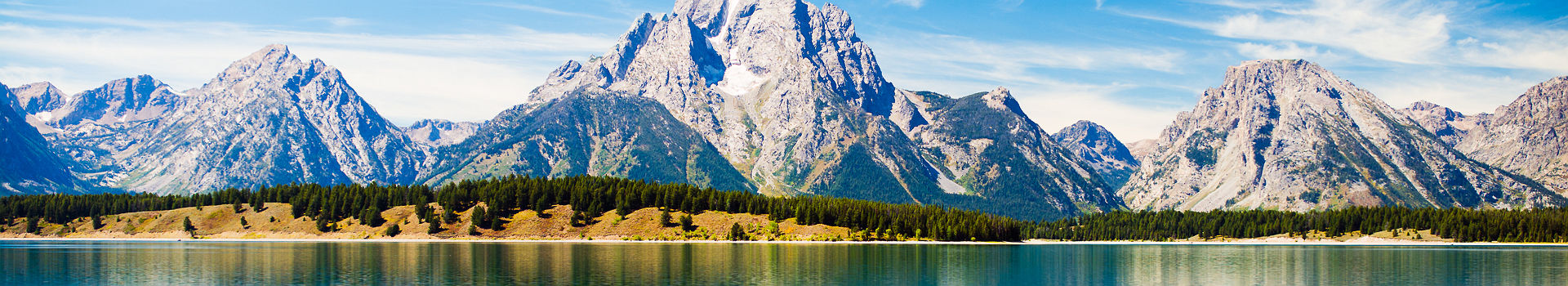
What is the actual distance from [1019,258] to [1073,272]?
3296 cm

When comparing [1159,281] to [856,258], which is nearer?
[1159,281]

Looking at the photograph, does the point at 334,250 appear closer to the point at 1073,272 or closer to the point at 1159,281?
the point at 1073,272

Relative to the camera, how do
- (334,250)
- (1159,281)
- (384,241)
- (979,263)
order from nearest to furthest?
(1159,281), (979,263), (334,250), (384,241)

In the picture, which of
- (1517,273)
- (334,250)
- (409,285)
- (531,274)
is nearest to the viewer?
(409,285)

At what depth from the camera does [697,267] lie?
109500mm

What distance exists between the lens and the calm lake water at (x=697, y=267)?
9350 cm

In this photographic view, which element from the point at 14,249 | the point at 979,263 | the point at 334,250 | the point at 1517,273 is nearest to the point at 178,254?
the point at 334,250

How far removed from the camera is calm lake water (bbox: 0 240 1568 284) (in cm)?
9350

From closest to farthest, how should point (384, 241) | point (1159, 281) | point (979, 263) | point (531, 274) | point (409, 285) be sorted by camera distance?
point (409, 285)
point (531, 274)
point (1159, 281)
point (979, 263)
point (384, 241)

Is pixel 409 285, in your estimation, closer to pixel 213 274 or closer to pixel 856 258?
pixel 213 274

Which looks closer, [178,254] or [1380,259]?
[178,254]

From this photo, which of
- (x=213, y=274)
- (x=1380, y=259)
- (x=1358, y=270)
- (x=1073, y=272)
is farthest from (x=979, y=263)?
(x=213, y=274)

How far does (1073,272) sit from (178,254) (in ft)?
376

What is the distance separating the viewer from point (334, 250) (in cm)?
14862
